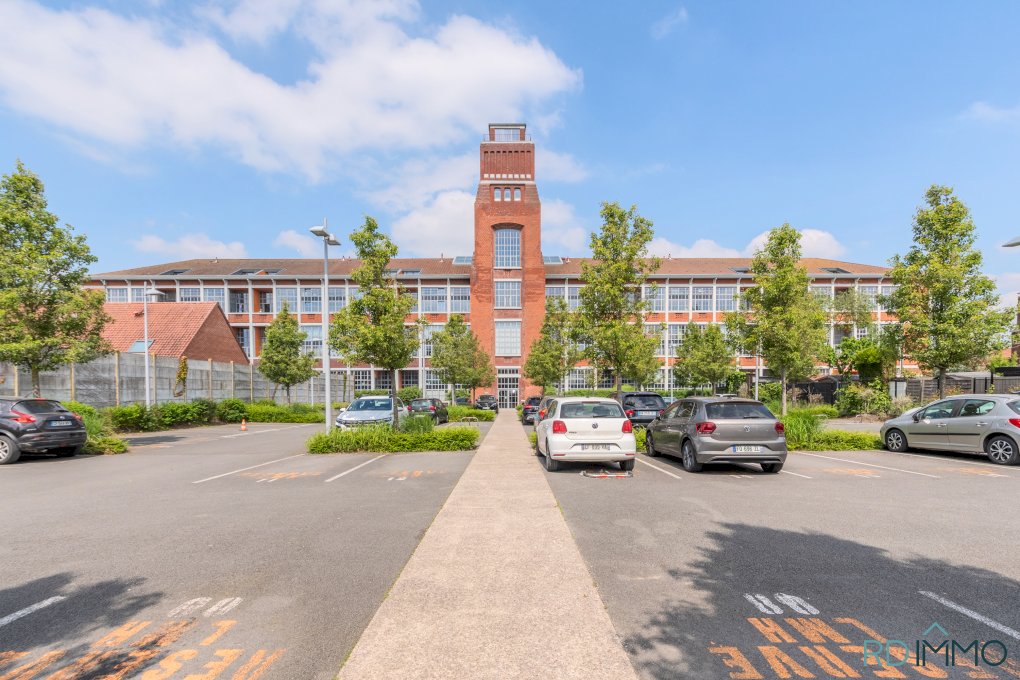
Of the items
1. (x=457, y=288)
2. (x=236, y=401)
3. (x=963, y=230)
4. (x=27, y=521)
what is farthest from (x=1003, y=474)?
(x=457, y=288)

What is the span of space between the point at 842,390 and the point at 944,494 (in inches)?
920

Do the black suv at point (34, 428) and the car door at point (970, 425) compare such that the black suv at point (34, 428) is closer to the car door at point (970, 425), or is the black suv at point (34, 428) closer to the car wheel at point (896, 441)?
the car wheel at point (896, 441)

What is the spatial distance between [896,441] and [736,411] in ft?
22.9

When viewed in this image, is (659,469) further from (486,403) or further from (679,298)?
(679,298)

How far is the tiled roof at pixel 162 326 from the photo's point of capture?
30.4 metres

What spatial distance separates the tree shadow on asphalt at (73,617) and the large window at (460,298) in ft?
146

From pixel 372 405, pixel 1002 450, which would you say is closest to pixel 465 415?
pixel 372 405

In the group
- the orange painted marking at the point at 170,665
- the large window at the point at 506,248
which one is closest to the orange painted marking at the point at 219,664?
the orange painted marking at the point at 170,665

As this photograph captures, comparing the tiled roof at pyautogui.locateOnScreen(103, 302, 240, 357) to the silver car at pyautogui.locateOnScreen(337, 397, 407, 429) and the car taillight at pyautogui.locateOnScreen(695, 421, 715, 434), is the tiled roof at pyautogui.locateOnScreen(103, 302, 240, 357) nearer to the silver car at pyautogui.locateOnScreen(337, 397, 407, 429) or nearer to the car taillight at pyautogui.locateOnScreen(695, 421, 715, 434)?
the silver car at pyautogui.locateOnScreen(337, 397, 407, 429)

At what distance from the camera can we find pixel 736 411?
9758mm

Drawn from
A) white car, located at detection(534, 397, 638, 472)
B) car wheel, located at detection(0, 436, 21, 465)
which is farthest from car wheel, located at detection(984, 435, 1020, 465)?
car wheel, located at detection(0, 436, 21, 465)

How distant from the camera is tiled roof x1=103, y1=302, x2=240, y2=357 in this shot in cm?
3042

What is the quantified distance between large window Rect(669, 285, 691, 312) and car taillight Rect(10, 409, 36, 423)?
46207 mm

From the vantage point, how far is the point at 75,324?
13.6 meters
